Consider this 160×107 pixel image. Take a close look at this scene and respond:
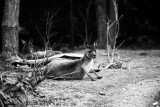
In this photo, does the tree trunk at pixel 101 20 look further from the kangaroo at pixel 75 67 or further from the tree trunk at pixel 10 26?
the kangaroo at pixel 75 67

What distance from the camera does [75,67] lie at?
8.34 meters

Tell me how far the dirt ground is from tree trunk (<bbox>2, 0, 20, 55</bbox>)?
2024 mm

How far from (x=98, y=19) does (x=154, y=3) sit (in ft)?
14.9

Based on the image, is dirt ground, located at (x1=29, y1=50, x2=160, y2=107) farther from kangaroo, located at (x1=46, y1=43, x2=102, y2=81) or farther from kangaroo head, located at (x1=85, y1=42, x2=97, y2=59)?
kangaroo head, located at (x1=85, y1=42, x2=97, y2=59)

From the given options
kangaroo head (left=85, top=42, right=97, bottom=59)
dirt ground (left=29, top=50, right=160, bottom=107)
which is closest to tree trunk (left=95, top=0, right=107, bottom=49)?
dirt ground (left=29, top=50, right=160, bottom=107)

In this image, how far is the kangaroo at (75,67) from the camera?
322 inches

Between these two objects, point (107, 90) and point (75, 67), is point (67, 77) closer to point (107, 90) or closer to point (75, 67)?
point (75, 67)

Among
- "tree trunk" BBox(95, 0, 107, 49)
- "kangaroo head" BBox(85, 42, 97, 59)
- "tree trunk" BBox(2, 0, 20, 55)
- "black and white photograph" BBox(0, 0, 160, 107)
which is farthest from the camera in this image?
"tree trunk" BBox(95, 0, 107, 49)

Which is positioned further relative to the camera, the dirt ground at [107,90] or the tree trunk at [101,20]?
the tree trunk at [101,20]

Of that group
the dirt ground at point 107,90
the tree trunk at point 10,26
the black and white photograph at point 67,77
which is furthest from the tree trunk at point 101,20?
the dirt ground at point 107,90

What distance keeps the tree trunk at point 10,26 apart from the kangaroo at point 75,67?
58.0 inches

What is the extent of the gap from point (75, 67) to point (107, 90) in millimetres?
1415

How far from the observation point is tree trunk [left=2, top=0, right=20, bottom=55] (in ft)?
30.6

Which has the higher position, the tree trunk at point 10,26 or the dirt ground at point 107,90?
the tree trunk at point 10,26
